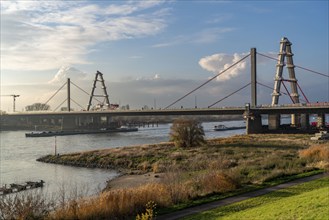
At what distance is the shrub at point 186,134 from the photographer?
5262 centimetres

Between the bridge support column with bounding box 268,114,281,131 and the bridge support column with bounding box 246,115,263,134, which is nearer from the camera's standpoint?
the bridge support column with bounding box 246,115,263,134

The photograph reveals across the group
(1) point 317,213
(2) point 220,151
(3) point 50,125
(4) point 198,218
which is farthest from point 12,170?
(3) point 50,125

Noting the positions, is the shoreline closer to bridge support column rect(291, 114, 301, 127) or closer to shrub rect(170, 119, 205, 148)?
shrub rect(170, 119, 205, 148)

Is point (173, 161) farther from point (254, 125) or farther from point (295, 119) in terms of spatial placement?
point (295, 119)

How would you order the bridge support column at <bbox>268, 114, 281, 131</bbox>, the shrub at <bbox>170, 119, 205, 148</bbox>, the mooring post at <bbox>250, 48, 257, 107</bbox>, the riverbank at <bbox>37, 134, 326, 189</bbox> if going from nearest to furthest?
the riverbank at <bbox>37, 134, 326, 189</bbox>
the shrub at <bbox>170, 119, 205, 148</bbox>
the bridge support column at <bbox>268, 114, 281, 131</bbox>
the mooring post at <bbox>250, 48, 257, 107</bbox>

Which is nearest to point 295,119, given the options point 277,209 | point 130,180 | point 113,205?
point 130,180

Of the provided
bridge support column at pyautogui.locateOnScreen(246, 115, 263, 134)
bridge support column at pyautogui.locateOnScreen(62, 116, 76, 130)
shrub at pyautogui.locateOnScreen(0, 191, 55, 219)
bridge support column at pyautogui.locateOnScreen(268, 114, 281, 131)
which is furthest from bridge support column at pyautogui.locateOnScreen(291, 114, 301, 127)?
shrub at pyautogui.locateOnScreen(0, 191, 55, 219)

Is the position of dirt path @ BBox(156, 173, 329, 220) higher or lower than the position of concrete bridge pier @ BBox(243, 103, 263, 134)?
lower

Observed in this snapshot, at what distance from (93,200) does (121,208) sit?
124 centimetres

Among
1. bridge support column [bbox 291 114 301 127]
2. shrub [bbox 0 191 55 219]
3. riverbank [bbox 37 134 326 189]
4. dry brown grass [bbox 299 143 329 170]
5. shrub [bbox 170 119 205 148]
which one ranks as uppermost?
bridge support column [bbox 291 114 301 127]

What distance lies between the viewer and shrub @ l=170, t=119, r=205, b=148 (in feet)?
173

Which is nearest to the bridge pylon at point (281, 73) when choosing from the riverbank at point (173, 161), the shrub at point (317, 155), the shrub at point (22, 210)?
the riverbank at point (173, 161)

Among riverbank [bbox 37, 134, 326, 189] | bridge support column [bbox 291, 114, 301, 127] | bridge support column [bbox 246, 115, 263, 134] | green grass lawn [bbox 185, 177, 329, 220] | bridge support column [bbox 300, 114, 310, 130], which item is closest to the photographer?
green grass lawn [bbox 185, 177, 329, 220]

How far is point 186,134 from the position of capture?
52.8 m
